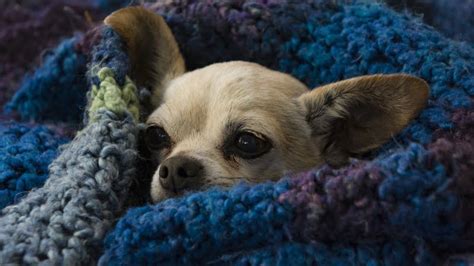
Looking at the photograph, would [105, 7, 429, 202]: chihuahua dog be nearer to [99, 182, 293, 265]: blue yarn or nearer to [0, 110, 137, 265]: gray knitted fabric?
[0, 110, 137, 265]: gray knitted fabric

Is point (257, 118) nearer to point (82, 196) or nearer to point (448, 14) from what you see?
point (82, 196)

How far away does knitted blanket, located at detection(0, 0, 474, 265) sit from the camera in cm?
105

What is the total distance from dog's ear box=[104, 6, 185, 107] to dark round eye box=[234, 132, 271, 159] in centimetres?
36

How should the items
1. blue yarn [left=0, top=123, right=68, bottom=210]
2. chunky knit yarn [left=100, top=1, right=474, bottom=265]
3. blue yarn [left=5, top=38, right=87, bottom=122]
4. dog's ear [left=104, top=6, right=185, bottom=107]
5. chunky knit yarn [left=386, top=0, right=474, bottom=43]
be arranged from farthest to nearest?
chunky knit yarn [left=386, top=0, right=474, bottom=43]
blue yarn [left=5, top=38, right=87, bottom=122]
dog's ear [left=104, top=6, right=185, bottom=107]
blue yarn [left=0, top=123, right=68, bottom=210]
chunky knit yarn [left=100, top=1, right=474, bottom=265]

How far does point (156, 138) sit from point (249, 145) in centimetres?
26

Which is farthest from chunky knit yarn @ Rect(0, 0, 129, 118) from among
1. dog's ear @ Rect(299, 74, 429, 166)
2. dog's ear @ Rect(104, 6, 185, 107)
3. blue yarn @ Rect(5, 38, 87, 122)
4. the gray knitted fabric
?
dog's ear @ Rect(299, 74, 429, 166)

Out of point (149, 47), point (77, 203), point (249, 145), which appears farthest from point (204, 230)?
point (149, 47)

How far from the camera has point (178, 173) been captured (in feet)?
4.54

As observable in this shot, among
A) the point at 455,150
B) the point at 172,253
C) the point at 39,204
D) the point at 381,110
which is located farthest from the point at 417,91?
the point at 39,204

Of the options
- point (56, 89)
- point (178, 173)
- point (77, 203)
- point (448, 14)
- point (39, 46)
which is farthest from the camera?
point (39, 46)

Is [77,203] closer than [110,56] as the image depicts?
Yes

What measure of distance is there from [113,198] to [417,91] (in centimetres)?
71

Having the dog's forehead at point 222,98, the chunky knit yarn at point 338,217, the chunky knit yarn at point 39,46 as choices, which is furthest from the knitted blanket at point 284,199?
the chunky knit yarn at point 39,46

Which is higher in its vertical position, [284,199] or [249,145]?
[284,199]
